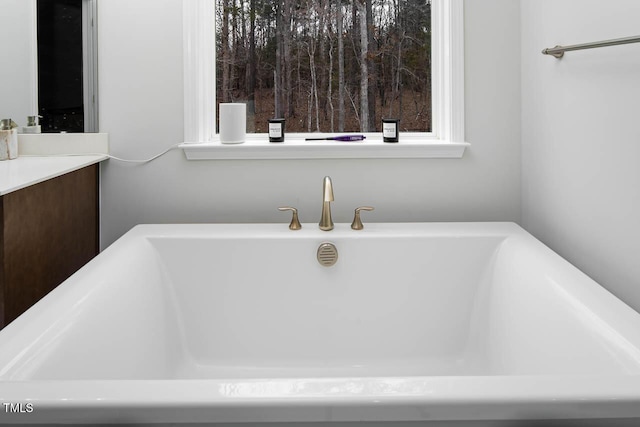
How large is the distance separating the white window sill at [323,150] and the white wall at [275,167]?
0.10ft

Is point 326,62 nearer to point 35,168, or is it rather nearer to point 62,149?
point 62,149

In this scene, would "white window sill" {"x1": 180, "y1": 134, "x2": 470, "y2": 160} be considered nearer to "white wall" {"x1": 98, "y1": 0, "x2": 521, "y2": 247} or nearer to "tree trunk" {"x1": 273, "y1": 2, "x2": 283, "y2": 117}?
"white wall" {"x1": 98, "y1": 0, "x2": 521, "y2": 247}

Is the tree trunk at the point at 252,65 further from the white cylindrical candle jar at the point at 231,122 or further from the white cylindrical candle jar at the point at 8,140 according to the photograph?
the white cylindrical candle jar at the point at 8,140

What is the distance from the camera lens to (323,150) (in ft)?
6.75

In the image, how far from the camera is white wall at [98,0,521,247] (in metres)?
2.05

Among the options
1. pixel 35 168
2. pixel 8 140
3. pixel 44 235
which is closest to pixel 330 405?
pixel 44 235

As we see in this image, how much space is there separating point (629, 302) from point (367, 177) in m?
0.98

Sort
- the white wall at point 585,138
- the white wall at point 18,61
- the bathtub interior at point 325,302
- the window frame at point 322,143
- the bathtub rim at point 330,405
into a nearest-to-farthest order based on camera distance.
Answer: the bathtub rim at point 330,405 < the white wall at point 585,138 < the bathtub interior at point 325,302 < the white wall at point 18,61 < the window frame at point 322,143

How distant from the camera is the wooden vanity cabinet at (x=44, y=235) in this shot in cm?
142

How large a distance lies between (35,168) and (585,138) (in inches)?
63.4

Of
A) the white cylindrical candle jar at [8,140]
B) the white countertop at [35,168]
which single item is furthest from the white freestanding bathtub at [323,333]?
the white cylindrical candle jar at [8,140]

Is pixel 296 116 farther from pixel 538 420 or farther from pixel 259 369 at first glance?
pixel 538 420

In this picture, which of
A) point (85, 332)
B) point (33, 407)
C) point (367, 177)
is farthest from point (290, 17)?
point (33, 407)

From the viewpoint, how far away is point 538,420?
0.88 metres
